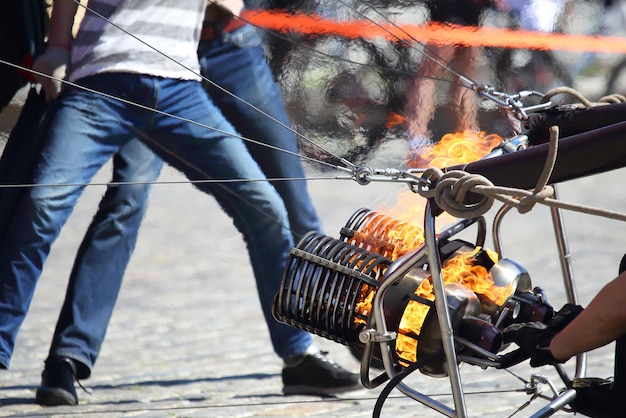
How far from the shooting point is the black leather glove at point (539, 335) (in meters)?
2.21

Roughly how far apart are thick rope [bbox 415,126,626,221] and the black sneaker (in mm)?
1807

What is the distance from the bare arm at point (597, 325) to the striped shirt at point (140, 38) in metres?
1.78

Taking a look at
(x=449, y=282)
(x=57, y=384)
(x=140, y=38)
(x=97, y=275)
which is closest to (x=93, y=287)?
(x=97, y=275)

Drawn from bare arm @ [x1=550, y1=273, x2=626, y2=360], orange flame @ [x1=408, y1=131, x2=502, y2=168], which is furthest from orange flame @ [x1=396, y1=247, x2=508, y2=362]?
orange flame @ [x1=408, y1=131, x2=502, y2=168]

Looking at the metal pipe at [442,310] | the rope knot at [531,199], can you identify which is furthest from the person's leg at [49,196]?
the rope knot at [531,199]

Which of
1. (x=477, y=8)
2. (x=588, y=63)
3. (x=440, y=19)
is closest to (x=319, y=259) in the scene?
(x=440, y=19)

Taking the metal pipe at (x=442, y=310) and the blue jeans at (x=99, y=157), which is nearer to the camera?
the metal pipe at (x=442, y=310)

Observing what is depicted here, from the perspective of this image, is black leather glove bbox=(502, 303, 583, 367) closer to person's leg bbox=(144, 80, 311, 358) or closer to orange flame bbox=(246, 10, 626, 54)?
person's leg bbox=(144, 80, 311, 358)

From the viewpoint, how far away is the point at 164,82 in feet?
10.9

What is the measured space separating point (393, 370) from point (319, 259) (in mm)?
364

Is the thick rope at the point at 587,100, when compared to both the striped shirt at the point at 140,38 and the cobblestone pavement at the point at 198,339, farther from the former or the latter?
the striped shirt at the point at 140,38

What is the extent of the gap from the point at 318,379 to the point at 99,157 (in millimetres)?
1290

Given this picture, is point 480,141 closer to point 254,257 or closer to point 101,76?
point 254,257

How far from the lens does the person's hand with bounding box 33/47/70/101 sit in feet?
10.5
